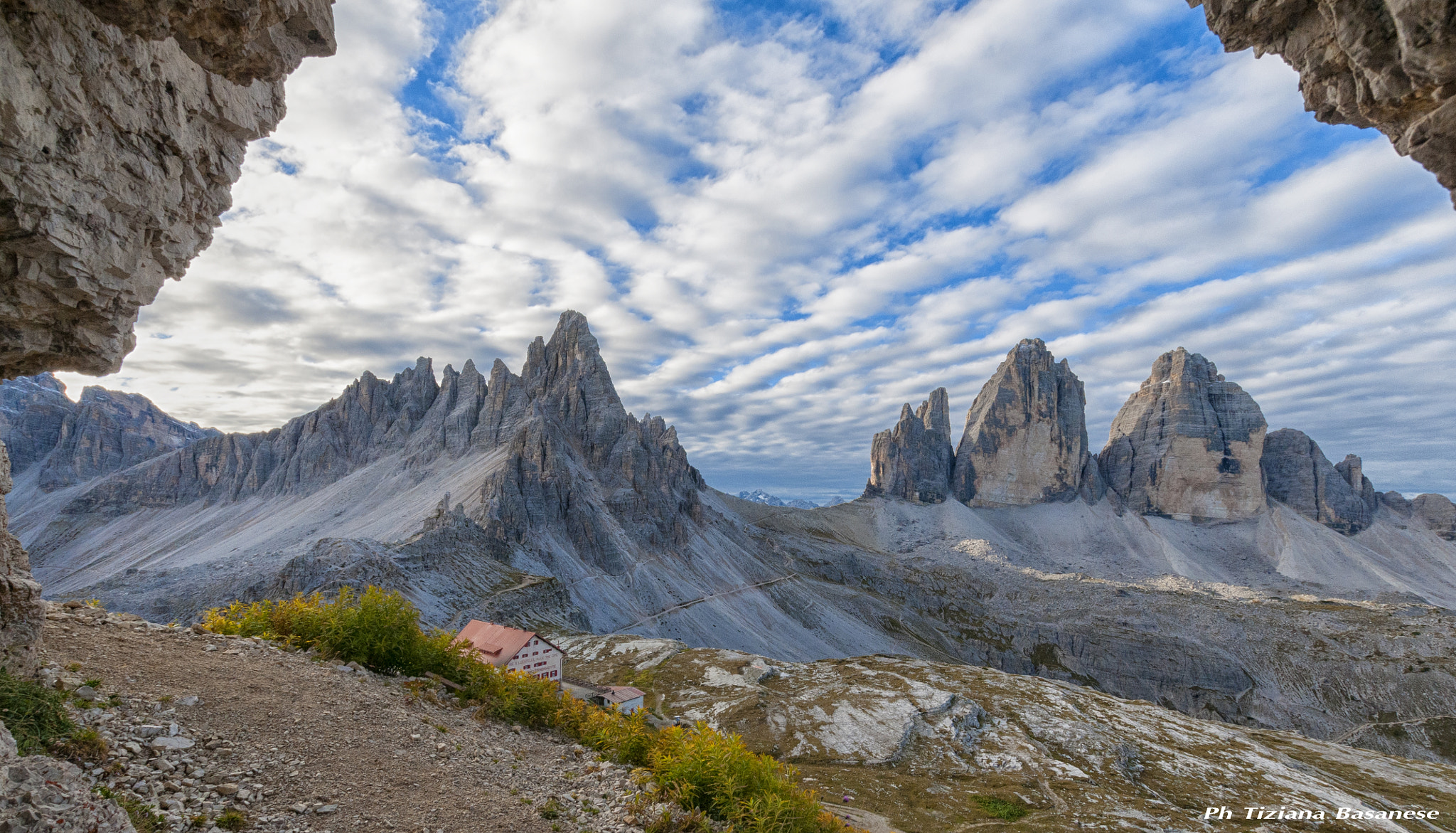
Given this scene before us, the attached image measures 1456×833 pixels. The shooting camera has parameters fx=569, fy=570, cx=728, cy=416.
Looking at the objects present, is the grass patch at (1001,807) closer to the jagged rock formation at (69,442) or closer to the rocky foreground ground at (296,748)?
the rocky foreground ground at (296,748)

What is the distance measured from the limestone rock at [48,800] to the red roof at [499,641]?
31126 millimetres

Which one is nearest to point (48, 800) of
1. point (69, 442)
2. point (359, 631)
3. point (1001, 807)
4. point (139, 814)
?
point (139, 814)

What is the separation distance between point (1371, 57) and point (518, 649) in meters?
42.7

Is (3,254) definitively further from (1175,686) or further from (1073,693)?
(1175,686)

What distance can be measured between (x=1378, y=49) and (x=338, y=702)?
21.7 meters

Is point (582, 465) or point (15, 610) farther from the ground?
point (582, 465)

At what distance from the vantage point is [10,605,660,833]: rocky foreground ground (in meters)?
9.66

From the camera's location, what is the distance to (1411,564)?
170 metres

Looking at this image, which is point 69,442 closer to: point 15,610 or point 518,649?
point 518,649

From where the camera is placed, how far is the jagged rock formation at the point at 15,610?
9.91 metres

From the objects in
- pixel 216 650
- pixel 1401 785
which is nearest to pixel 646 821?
pixel 216 650

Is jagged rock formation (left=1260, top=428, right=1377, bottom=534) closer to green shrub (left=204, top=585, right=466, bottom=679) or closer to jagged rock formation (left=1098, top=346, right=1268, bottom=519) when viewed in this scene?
jagged rock formation (left=1098, top=346, right=1268, bottom=519)

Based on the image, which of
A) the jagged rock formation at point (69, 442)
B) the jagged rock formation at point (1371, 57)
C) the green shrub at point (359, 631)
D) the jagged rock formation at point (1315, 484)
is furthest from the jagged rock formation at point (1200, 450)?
the jagged rock formation at point (69, 442)

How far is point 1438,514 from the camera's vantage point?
616 feet
